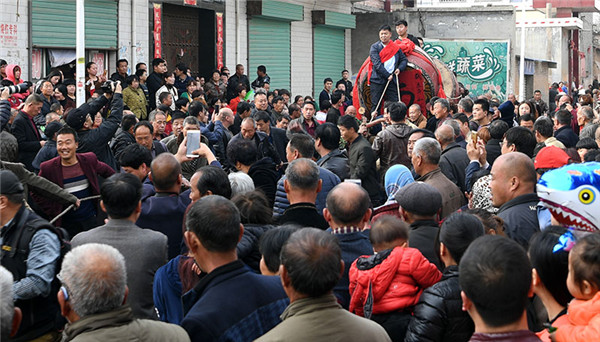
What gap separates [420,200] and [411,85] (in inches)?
353

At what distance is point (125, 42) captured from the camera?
17.4 m

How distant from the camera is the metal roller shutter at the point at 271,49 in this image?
877 inches

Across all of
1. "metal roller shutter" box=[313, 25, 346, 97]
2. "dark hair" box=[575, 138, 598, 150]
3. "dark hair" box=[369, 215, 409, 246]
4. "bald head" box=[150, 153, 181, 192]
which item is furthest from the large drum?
"metal roller shutter" box=[313, 25, 346, 97]

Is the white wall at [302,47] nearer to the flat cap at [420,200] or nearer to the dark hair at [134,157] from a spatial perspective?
the dark hair at [134,157]

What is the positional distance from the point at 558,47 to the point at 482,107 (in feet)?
118

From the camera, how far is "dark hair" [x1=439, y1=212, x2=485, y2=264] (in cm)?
438

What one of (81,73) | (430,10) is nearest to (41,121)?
(81,73)

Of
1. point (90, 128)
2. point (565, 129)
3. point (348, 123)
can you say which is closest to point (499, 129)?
point (348, 123)

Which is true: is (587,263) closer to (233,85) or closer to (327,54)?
(233,85)

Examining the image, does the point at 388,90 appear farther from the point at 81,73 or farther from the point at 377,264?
the point at 377,264

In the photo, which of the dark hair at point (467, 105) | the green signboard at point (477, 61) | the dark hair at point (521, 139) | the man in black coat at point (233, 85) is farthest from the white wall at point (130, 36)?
the green signboard at point (477, 61)

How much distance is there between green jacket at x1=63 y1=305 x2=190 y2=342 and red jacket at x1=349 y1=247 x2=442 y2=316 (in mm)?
1368

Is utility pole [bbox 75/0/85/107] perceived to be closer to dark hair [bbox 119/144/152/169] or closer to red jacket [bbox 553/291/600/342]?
dark hair [bbox 119/144/152/169]

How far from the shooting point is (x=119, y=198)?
4930mm
